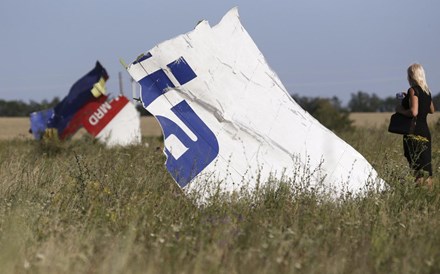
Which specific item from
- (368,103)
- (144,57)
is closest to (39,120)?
(144,57)

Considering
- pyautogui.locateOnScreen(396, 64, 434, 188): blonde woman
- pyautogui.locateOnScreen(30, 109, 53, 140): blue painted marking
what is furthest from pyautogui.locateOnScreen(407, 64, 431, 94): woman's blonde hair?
pyautogui.locateOnScreen(30, 109, 53, 140): blue painted marking

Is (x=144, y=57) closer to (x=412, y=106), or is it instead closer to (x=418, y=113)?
(x=412, y=106)

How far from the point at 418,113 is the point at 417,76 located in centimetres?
37

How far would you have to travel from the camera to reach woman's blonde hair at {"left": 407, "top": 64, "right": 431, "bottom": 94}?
22.7 ft

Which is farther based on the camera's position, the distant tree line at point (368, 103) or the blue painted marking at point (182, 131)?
the distant tree line at point (368, 103)

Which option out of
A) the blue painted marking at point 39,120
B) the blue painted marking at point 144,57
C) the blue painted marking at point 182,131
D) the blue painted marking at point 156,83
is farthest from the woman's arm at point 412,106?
the blue painted marking at point 39,120

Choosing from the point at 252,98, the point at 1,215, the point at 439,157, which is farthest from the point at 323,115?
the point at 1,215

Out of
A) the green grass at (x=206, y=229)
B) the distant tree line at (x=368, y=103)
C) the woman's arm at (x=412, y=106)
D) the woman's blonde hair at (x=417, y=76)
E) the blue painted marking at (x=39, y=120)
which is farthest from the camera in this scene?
the distant tree line at (x=368, y=103)

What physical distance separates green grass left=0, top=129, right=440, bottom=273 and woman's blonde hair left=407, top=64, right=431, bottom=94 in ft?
2.74

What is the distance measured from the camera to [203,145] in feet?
21.0

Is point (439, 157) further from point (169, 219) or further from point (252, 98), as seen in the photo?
point (169, 219)

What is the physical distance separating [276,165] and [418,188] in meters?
1.29

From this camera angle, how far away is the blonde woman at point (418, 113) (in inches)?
269

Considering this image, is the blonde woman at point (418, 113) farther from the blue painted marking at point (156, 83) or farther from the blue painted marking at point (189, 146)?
the blue painted marking at point (156, 83)
